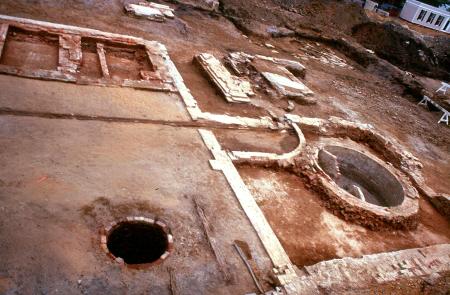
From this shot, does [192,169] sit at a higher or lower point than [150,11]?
lower

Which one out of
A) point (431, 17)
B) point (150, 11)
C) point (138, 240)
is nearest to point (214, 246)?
Answer: point (138, 240)

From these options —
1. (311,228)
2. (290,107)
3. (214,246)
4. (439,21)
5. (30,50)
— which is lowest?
(311,228)

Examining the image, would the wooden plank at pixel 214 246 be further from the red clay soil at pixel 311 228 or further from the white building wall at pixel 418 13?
the white building wall at pixel 418 13

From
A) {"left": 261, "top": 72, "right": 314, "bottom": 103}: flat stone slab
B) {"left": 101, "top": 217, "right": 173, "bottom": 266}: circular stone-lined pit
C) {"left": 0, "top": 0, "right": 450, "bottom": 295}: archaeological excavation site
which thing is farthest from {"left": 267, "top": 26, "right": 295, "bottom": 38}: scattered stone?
{"left": 101, "top": 217, "right": 173, "bottom": 266}: circular stone-lined pit

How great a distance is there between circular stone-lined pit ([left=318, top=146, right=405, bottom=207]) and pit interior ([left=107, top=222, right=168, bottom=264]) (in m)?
4.30

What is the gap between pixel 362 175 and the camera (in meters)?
8.09

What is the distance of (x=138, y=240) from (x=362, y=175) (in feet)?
18.8

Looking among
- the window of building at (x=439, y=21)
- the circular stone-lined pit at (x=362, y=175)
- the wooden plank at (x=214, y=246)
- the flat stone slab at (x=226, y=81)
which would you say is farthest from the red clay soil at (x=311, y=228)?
the window of building at (x=439, y=21)

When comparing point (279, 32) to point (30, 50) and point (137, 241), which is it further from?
point (137, 241)

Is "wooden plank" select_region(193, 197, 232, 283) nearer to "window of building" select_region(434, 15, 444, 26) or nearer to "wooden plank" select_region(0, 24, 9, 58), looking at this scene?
"wooden plank" select_region(0, 24, 9, 58)

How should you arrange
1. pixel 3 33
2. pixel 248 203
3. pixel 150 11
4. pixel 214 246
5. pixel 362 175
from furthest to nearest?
1. pixel 150 11
2. pixel 362 175
3. pixel 3 33
4. pixel 248 203
5. pixel 214 246

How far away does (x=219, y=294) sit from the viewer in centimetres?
376

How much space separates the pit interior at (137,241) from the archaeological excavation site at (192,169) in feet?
0.06

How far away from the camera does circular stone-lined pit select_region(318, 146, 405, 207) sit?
736 cm
